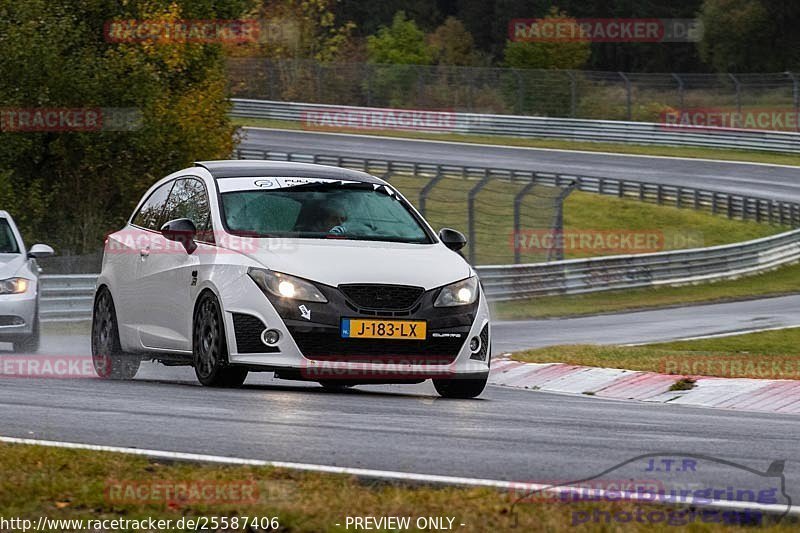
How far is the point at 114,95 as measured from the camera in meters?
26.5

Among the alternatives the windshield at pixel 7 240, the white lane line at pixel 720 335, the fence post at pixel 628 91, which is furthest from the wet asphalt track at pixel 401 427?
the fence post at pixel 628 91

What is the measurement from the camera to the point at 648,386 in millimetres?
12578

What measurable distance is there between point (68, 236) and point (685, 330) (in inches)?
451

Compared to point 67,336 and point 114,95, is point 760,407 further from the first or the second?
point 114,95

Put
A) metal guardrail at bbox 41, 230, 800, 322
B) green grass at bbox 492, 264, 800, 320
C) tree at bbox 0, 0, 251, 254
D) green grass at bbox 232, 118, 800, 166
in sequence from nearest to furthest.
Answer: metal guardrail at bbox 41, 230, 800, 322
tree at bbox 0, 0, 251, 254
green grass at bbox 492, 264, 800, 320
green grass at bbox 232, 118, 800, 166

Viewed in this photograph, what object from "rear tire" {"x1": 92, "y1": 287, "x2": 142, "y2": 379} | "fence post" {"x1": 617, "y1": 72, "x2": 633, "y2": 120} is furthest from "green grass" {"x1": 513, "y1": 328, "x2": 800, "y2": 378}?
"fence post" {"x1": 617, "y1": 72, "x2": 633, "y2": 120}

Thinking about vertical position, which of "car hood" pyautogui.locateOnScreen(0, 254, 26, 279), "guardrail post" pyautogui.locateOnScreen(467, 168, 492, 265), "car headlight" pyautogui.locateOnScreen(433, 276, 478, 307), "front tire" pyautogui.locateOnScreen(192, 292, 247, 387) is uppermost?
"car headlight" pyautogui.locateOnScreen(433, 276, 478, 307)

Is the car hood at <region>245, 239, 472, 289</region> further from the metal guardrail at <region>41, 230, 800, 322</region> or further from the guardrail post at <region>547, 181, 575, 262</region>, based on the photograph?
the guardrail post at <region>547, 181, 575, 262</region>

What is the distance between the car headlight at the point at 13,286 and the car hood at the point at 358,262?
5.61 meters

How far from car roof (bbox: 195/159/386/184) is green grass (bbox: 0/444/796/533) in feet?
16.1

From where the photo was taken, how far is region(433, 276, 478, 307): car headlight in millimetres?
10016

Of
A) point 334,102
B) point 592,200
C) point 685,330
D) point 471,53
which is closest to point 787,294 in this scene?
point 685,330

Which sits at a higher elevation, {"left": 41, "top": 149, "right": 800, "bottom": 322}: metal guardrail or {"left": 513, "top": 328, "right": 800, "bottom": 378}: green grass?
{"left": 513, "top": 328, "right": 800, "bottom": 378}: green grass

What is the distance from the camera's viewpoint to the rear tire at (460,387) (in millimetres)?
10508
